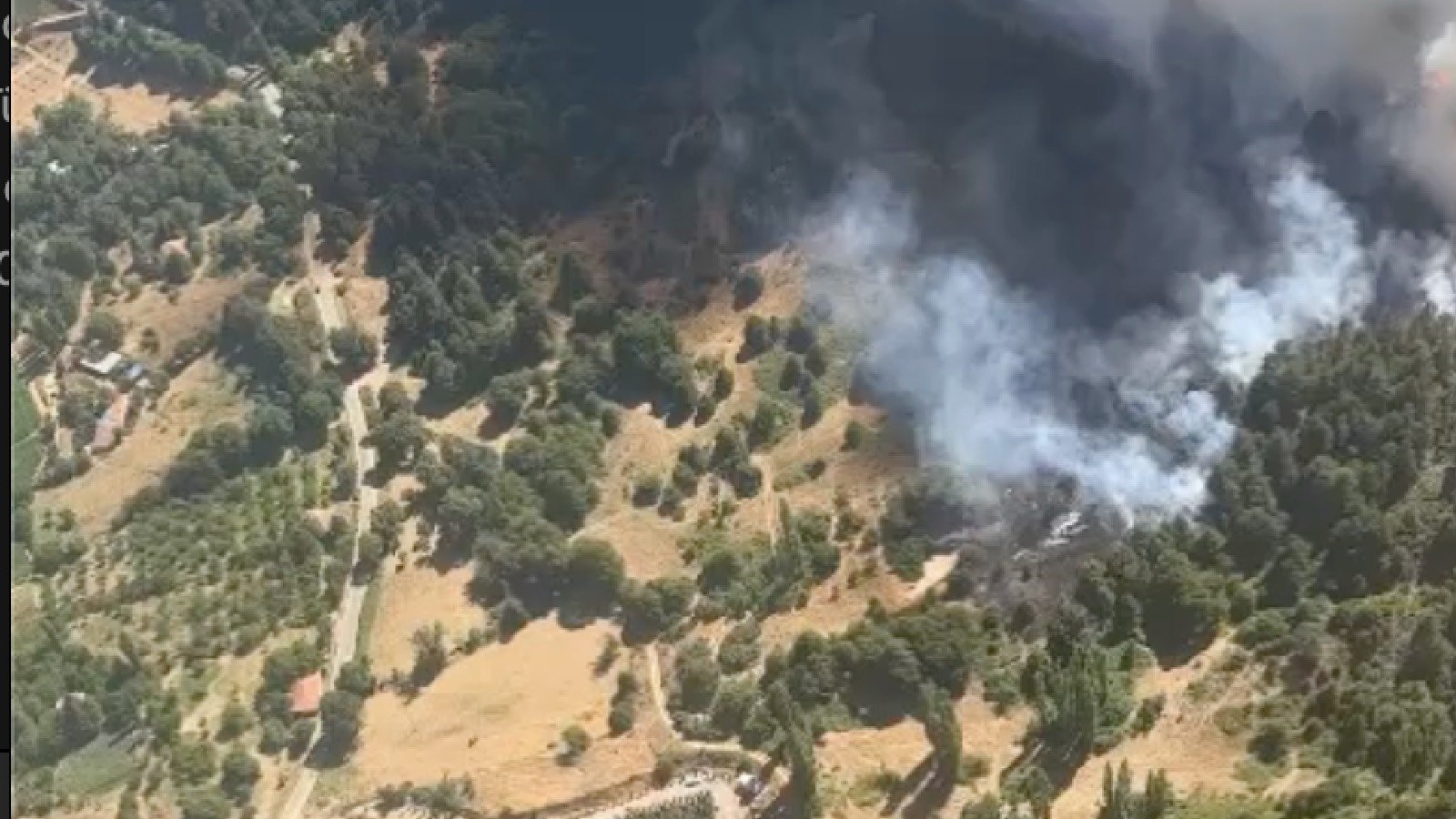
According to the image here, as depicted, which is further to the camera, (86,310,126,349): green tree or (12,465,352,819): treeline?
(86,310,126,349): green tree

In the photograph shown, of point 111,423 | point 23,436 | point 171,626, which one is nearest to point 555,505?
point 171,626

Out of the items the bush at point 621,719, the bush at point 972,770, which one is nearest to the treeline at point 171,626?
the bush at point 621,719

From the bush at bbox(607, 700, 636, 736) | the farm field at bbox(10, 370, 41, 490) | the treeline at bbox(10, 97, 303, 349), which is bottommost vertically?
the bush at bbox(607, 700, 636, 736)

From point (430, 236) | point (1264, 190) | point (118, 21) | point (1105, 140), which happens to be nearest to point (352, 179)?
point (430, 236)

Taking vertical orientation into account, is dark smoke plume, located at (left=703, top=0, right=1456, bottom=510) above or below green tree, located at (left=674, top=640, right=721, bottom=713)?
above

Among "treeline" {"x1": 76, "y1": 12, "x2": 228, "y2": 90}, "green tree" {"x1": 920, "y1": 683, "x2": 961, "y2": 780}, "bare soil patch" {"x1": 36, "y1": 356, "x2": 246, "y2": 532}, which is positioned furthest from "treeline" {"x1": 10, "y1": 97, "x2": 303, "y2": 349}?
"green tree" {"x1": 920, "y1": 683, "x2": 961, "y2": 780}

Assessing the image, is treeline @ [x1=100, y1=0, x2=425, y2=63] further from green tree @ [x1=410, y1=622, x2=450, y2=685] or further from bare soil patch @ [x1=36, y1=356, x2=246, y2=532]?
green tree @ [x1=410, y1=622, x2=450, y2=685]
